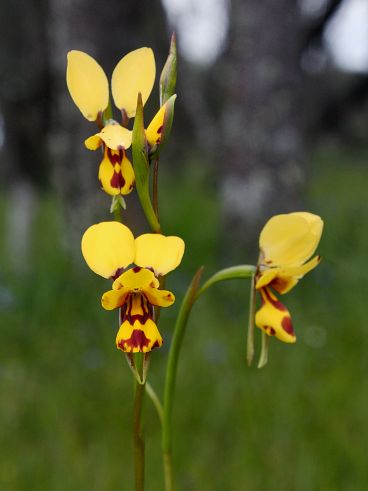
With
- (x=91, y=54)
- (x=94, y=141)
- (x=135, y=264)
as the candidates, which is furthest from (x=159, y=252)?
(x=91, y=54)

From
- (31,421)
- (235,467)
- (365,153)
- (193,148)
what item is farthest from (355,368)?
(365,153)

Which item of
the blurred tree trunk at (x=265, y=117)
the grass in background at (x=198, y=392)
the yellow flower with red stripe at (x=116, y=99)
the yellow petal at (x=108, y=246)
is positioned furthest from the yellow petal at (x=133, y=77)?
the blurred tree trunk at (x=265, y=117)

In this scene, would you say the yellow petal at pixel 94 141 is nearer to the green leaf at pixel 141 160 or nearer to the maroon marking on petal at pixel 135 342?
the green leaf at pixel 141 160

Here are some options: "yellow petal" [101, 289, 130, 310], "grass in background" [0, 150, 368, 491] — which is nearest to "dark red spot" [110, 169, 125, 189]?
"yellow petal" [101, 289, 130, 310]

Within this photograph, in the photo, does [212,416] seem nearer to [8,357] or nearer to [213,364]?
[213,364]

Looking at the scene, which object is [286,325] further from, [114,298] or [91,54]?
[91,54]

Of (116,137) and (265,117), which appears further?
(265,117)
